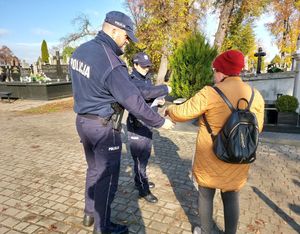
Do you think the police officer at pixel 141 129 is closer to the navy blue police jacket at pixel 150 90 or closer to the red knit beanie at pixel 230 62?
the navy blue police jacket at pixel 150 90

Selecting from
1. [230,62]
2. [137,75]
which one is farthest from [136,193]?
[230,62]

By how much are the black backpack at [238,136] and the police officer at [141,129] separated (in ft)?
3.79

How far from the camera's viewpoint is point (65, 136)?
7.27 metres

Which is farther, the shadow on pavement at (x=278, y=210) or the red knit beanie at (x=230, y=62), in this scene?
the shadow on pavement at (x=278, y=210)

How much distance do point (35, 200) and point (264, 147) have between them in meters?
4.88

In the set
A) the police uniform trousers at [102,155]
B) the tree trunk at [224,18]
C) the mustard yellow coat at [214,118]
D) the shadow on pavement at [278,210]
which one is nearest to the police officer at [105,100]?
the police uniform trousers at [102,155]

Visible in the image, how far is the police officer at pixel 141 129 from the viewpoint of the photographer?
10.5 ft

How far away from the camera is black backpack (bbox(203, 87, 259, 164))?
2.07 m

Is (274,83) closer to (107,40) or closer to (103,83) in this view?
(107,40)

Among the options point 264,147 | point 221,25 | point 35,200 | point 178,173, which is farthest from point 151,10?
point 35,200

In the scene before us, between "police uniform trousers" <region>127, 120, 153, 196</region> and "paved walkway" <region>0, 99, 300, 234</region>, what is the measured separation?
228 mm

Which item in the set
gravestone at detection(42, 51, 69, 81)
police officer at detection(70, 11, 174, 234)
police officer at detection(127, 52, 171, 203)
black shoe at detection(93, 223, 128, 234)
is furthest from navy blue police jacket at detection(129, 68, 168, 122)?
gravestone at detection(42, 51, 69, 81)

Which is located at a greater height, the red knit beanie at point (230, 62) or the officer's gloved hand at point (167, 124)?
the red knit beanie at point (230, 62)

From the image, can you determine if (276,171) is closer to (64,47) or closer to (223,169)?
(223,169)
